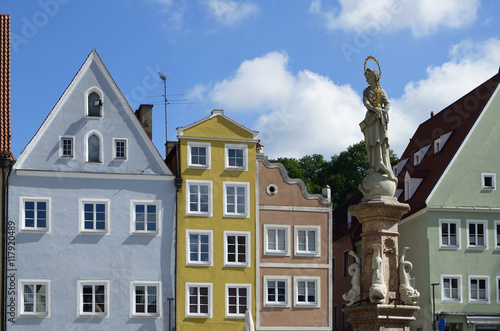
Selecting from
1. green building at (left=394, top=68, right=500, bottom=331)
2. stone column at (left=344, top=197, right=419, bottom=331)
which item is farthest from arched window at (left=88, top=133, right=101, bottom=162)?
stone column at (left=344, top=197, right=419, bottom=331)

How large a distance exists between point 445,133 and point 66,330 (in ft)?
90.2

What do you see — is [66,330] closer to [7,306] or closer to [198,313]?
[7,306]

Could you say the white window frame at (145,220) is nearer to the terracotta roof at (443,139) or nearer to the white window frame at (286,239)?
the white window frame at (286,239)

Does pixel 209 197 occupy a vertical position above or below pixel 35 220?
above

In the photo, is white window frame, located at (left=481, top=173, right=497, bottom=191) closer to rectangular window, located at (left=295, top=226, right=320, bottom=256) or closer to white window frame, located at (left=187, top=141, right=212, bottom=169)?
rectangular window, located at (left=295, top=226, right=320, bottom=256)

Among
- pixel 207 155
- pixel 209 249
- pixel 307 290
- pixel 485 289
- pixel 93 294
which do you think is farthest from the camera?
pixel 485 289

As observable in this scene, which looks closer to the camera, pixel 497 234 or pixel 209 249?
pixel 209 249

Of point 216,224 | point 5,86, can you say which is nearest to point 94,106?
point 5,86

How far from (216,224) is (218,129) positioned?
5.49 m

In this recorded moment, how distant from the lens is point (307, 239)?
5722cm

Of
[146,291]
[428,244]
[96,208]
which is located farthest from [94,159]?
[428,244]

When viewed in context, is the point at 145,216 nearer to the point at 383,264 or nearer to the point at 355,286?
the point at 355,286

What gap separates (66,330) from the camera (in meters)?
52.6

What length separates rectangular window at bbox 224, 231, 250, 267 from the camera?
55.9m
